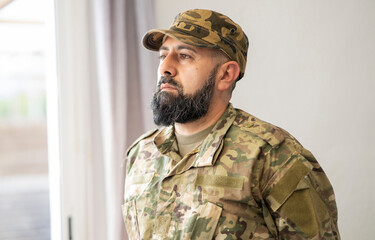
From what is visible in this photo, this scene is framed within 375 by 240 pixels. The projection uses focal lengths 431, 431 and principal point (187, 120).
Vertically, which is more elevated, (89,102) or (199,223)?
(89,102)

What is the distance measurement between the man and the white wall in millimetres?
1096

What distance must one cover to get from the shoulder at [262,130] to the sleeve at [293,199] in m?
0.03

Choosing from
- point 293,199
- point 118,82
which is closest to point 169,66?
point 293,199

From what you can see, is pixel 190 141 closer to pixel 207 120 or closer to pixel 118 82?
pixel 207 120

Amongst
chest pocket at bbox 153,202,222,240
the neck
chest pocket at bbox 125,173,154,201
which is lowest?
chest pocket at bbox 153,202,222,240

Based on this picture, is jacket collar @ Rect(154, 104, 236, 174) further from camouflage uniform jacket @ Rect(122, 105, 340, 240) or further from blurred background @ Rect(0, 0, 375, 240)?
blurred background @ Rect(0, 0, 375, 240)

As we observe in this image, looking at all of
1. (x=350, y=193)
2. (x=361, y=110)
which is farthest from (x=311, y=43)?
(x=350, y=193)

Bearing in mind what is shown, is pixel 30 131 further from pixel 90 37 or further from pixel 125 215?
pixel 125 215

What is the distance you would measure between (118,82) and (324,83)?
1.19 metres

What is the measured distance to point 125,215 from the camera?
5.01 feet

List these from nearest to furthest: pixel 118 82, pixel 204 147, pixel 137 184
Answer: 1. pixel 204 147
2. pixel 137 184
3. pixel 118 82

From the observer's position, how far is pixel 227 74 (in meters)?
1.44

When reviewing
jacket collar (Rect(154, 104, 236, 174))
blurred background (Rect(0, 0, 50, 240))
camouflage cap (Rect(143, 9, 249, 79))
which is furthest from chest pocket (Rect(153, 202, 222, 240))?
blurred background (Rect(0, 0, 50, 240))

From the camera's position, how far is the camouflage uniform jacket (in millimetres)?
1254
